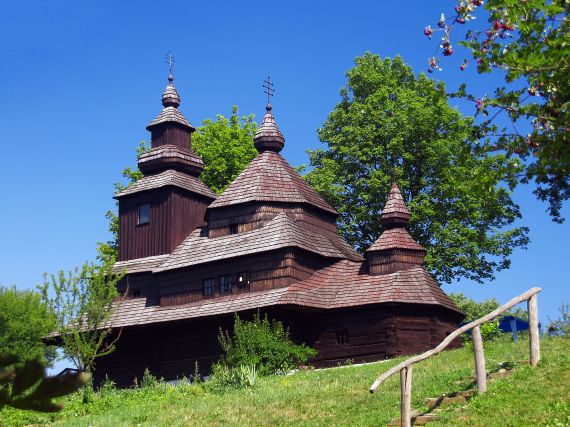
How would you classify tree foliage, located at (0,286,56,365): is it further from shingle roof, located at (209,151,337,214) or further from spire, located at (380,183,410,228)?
spire, located at (380,183,410,228)

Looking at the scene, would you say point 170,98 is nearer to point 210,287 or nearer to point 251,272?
point 210,287

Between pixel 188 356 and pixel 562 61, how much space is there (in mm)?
25783

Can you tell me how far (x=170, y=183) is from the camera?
124 ft

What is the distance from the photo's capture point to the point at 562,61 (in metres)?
10.2

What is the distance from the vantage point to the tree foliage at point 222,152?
1882 inches

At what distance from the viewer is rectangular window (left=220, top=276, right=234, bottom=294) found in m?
33.6

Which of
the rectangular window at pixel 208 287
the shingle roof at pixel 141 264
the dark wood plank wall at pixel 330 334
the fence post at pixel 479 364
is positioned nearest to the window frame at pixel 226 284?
the rectangular window at pixel 208 287

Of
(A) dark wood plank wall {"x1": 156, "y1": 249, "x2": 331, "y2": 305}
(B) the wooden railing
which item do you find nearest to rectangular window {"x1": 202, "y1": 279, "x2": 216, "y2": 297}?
(A) dark wood plank wall {"x1": 156, "y1": 249, "x2": 331, "y2": 305}

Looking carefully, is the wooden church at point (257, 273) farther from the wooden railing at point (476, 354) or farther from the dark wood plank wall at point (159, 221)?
the wooden railing at point (476, 354)

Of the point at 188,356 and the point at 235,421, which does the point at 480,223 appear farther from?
the point at 235,421

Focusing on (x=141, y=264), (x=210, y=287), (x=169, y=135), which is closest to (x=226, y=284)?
(x=210, y=287)

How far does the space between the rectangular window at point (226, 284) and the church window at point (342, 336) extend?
15.7 feet

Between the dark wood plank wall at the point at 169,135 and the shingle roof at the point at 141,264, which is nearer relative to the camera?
the shingle roof at the point at 141,264

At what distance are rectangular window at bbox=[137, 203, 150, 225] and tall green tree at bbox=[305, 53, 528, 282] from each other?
8770 mm
